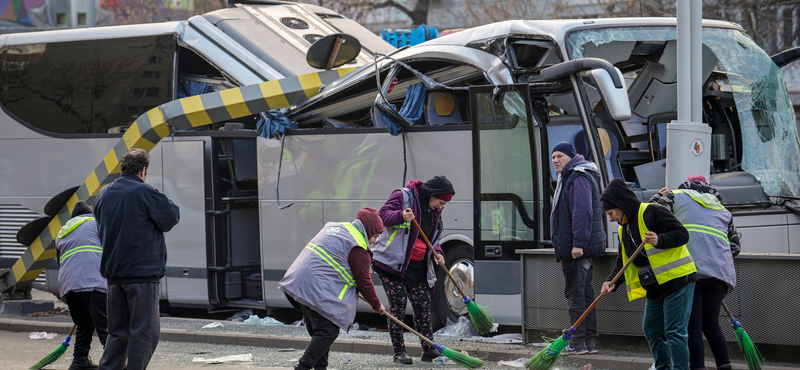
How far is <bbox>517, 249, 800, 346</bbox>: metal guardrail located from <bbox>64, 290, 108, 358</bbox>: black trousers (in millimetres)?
3601

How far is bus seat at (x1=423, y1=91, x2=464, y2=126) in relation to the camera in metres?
9.36

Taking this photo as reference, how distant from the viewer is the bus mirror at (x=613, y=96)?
7.46m

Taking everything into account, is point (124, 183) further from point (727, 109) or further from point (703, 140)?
point (727, 109)

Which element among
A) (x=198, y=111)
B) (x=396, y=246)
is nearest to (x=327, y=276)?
(x=396, y=246)

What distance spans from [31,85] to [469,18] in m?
20.0

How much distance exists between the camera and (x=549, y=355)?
6.85m

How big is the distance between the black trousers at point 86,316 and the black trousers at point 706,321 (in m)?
4.58

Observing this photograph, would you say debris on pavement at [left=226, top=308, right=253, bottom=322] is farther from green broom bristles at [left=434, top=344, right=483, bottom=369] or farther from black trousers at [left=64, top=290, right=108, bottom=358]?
green broom bristles at [left=434, top=344, right=483, bottom=369]

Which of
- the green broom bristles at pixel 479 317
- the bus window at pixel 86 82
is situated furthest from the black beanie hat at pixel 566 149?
the bus window at pixel 86 82

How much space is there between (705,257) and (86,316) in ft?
16.5

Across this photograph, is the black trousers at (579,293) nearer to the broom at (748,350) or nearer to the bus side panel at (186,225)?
the broom at (748,350)

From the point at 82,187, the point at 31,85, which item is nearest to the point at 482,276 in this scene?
the point at 82,187

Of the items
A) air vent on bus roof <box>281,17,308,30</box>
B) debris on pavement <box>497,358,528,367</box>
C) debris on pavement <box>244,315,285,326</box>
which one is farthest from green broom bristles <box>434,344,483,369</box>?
air vent on bus roof <box>281,17,308,30</box>

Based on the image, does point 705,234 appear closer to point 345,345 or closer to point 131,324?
point 345,345
